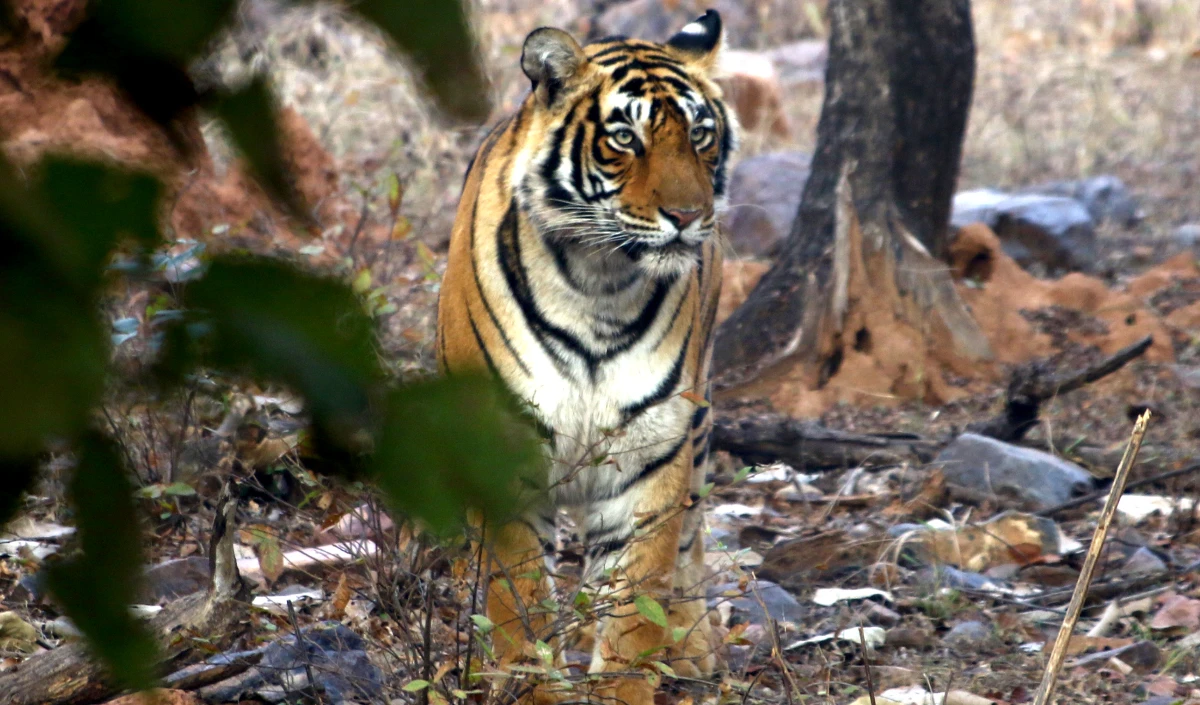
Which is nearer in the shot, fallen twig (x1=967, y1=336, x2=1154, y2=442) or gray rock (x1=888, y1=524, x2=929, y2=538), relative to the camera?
gray rock (x1=888, y1=524, x2=929, y2=538)

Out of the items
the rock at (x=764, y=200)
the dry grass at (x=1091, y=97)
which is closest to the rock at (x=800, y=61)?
the dry grass at (x=1091, y=97)

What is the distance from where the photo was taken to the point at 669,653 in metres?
3.84

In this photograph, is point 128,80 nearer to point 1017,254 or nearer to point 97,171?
point 97,171

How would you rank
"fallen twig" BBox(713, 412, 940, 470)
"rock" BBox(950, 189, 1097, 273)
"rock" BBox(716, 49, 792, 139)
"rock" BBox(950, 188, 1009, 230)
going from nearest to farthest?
"fallen twig" BBox(713, 412, 940, 470) < "rock" BBox(950, 189, 1097, 273) < "rock" BBox(950, 188, 1009, 230) < "rock" BBox(716, 49, 792, 139)

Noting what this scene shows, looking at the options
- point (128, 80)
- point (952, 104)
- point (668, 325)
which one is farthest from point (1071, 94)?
point (128, 80)

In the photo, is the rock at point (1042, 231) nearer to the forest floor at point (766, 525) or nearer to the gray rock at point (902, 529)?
the forest floor at point (766, 525)

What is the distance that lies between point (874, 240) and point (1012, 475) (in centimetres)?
194

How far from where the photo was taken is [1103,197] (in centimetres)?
1014

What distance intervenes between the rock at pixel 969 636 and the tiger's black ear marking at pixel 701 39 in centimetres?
185

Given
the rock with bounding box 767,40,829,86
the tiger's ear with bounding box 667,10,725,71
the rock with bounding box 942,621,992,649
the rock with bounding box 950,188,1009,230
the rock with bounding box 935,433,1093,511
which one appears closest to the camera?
the tiger's ear with bounding box 667,10,725,71

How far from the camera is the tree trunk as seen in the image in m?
6.69

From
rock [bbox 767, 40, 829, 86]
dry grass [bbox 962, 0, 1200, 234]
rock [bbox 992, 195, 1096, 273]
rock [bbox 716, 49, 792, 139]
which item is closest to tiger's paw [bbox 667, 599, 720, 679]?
rock [bbox 992, 195, 1096, 273]

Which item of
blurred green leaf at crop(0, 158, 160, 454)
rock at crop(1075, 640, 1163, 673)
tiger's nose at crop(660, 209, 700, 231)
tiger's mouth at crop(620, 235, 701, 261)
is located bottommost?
rock at crop(1075, 640, 1163, 673)

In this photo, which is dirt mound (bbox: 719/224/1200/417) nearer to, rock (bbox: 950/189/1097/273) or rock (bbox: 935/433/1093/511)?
rock (bbox: 950/189/1097/273)
